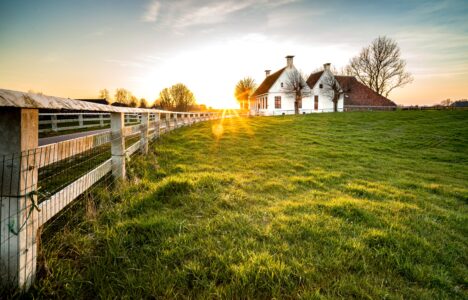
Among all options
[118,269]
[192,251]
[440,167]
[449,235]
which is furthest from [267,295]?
[440,167]

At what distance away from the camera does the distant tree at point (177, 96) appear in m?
68.7

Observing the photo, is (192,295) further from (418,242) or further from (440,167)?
(440,167)

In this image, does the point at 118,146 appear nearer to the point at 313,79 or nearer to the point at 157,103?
the point at 313,79

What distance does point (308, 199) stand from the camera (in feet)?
14.9

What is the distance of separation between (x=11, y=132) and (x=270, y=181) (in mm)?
4723

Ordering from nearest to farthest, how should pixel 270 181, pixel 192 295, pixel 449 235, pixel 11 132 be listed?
pixel 11 132
pixel 192 295
pixel 449 235
pixel 270 181

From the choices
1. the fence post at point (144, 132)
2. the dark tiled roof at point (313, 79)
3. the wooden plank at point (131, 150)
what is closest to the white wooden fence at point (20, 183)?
the wooden plank at point (131, 150)

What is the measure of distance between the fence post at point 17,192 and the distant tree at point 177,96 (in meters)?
68.2

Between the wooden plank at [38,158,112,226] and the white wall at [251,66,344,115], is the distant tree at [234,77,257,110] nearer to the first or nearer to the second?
the white wall at [251,66,344,115]

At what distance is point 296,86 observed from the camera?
3741cm

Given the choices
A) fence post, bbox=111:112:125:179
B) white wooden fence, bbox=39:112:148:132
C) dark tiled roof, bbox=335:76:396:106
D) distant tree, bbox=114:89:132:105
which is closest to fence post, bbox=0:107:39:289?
fence post, bbox=111:112:125:179

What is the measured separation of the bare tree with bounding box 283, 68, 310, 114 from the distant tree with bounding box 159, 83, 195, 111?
36.5 meters

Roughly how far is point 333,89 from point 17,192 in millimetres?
41194

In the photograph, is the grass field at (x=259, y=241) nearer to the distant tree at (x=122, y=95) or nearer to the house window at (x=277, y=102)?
the house window at (x=277, y=102)
